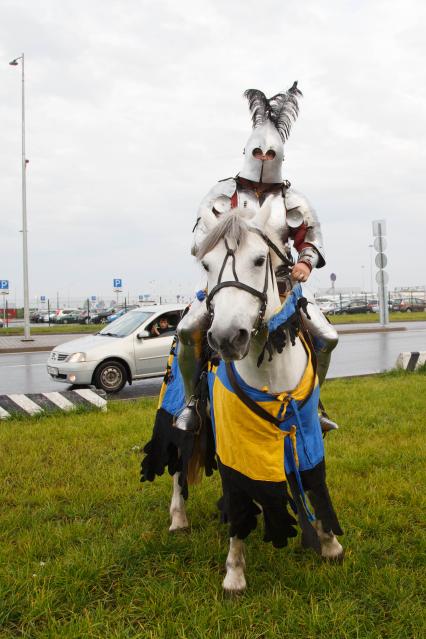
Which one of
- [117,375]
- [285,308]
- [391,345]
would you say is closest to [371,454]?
[285,308]

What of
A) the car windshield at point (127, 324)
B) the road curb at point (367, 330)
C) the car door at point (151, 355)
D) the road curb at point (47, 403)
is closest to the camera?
the road curb at point (47, 403)

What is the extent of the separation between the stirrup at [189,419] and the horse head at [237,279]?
→ 1290mm

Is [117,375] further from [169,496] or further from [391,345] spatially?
[391,345]

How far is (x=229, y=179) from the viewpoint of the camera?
11.8ft

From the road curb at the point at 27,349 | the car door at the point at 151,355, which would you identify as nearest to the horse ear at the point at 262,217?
the car door at the point at 151,355

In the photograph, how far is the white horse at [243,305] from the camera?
A: 236cm

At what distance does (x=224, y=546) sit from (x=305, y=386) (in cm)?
134

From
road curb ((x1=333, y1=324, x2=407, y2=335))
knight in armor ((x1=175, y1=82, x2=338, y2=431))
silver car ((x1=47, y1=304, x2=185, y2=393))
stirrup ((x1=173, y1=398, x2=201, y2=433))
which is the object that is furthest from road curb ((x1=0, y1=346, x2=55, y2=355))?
knight in armor ((x1=175, y1=82, x2=338, y2=431))

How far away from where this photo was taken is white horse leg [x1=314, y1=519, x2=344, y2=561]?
3.47 metres

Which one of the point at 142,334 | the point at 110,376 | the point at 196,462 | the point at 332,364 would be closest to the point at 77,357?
the point at 110,376

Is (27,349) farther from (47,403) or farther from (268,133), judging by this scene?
(268,133)

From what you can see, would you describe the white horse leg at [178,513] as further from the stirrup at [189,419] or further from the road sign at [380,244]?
the road sign at [380,244]

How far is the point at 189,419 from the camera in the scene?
3.76 m

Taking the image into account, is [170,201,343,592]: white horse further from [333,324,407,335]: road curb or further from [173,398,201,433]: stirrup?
[333,324,407,335]: road curb
